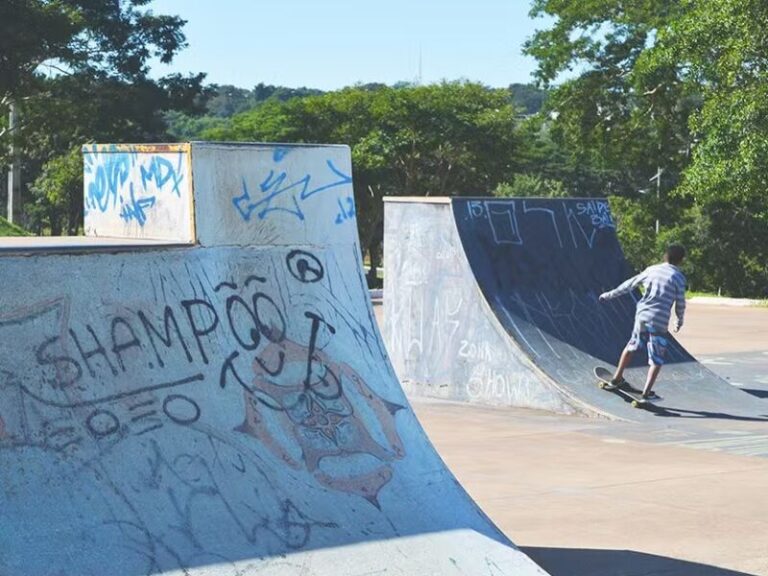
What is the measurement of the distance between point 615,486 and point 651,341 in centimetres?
315

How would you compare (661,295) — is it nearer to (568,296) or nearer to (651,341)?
(651,341)

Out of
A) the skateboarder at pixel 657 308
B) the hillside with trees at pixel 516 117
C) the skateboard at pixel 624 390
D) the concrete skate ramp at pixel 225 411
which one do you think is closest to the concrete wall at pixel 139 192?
the concrete skate ramp at pixel 225 411

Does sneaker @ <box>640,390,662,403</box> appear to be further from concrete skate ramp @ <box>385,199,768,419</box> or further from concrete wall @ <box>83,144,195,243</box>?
concrete wall @ <box>83,144,195,243</box>

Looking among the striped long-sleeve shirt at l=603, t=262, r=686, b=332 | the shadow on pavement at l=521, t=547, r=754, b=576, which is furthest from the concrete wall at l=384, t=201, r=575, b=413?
the shadow on pavement at l=521, t=547, r=754, b=576

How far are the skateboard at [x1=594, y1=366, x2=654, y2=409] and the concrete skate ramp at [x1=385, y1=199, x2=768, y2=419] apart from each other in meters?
0.08

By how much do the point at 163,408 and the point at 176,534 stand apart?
638mm

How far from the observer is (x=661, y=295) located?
38.8 feet

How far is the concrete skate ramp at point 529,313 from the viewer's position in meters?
12.3

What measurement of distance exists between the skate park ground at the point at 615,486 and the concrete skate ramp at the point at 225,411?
101 cm

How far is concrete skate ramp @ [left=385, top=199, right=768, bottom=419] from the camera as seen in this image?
1234cm

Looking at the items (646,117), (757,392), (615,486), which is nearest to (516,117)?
(646,117)

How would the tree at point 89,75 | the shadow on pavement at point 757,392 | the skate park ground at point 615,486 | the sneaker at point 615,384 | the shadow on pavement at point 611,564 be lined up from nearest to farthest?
1. the shadow on pavement at point 611,564
2. the skate park ground at point 615,486
3. the sneaker at point 615,384
4. the shadow on pavement at point 757,392
5. the tree at point 89,75

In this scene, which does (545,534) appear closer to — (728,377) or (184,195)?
(184,195)

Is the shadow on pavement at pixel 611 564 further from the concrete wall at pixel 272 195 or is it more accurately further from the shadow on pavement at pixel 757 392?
the shadow on pavement at pixel 757 392
